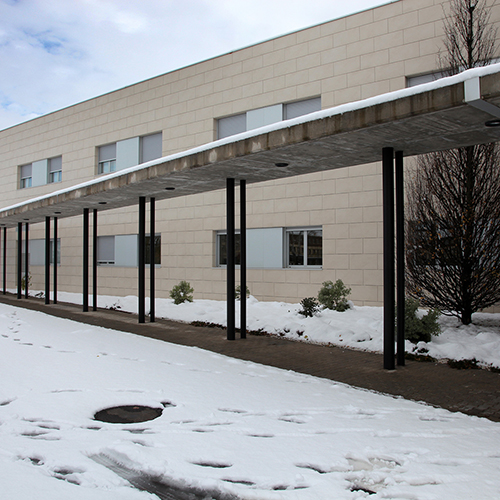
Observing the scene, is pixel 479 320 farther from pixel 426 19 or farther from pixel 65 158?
pixel 65 158

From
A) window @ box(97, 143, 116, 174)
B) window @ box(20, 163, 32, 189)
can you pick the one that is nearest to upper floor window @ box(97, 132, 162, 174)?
window @ box(97, 143, 116, 174)

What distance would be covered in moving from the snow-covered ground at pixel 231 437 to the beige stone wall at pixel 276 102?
7.83 metres

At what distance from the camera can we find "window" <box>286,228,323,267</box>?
591 inches

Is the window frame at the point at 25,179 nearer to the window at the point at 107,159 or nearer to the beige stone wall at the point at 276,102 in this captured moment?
the beige stone wall at the point at 276,102

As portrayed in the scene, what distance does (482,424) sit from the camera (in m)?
4.84

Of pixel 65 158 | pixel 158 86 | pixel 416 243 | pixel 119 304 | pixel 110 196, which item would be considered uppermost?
pixel 158 86

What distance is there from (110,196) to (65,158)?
13193 millimetres

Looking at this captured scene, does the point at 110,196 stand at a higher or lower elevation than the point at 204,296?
higher

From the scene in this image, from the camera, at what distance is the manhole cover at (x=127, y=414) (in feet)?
15.6

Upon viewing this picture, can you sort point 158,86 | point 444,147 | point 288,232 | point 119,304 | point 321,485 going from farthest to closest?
point 158,86 < point 119,304 < point 288,232 < point 444,147 < point 321,485

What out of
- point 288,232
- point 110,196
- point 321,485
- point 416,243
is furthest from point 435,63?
point 321,485

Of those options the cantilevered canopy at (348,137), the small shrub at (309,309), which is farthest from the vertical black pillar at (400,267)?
the small shrub at (309,309)

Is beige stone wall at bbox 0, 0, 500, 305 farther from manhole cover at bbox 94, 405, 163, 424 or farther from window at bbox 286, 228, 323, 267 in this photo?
manhole cover at bbox 94, 405, 163, 424

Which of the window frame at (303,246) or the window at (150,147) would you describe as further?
the window at (150,147)
